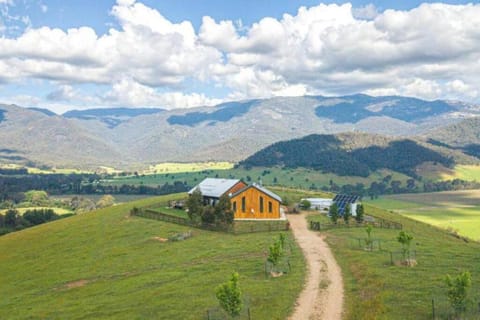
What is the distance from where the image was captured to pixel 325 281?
34.0 m

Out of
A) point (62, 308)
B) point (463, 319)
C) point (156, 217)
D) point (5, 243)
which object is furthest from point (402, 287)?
point (5, 243)

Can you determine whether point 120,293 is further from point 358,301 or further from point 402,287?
point 402,287

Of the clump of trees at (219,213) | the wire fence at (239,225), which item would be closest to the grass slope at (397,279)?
the wire fence at (239,225)

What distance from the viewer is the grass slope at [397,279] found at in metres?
27.0

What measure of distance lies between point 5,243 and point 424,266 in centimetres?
6556

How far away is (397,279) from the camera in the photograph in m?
33.5

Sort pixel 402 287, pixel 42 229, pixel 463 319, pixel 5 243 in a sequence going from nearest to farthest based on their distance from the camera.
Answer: pixel 463 319
pixel 402 287
pixel 5 243
pixel 42 229

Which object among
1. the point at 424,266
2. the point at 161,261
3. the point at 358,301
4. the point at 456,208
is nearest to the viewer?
the point at 358,301

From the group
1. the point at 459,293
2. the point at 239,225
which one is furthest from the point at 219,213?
the point at 459,293

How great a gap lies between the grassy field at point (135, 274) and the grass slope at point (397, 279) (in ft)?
14.5

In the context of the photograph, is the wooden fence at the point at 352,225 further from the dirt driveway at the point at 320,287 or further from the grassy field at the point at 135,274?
the dirt driveway at the point at 320,287

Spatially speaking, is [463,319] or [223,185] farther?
[223,185]

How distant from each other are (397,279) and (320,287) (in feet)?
20.9

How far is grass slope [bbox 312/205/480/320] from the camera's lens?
26963mm
